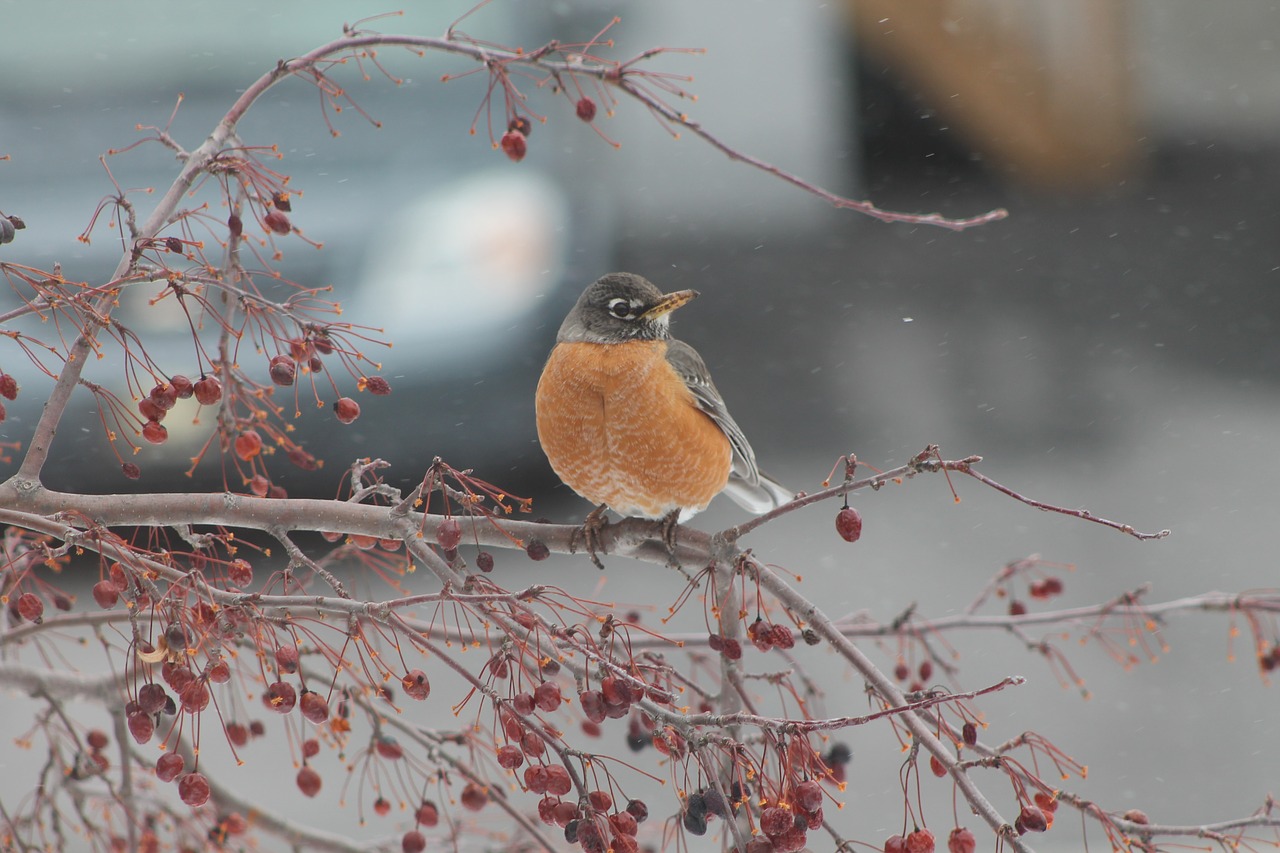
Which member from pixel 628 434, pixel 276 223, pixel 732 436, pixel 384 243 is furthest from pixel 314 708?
pixel 384 243

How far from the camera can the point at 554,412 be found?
7.38 feet

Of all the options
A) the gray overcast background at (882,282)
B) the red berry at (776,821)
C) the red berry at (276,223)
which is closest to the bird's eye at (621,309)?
the red berry at (276,223)

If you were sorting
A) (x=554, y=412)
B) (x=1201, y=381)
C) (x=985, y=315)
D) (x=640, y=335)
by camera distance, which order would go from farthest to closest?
(x=985, y=315) → (x=1201, y=381) → (x=640, y=335) → (x=554, y=412)

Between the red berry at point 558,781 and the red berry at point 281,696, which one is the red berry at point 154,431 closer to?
the red berry at point 281,696

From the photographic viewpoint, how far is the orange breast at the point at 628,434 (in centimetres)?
217

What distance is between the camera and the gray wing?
2.33m

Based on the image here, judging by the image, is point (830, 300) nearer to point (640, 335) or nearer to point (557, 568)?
point (557, 568)

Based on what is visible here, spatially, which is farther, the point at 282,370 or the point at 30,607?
the point at 282,370

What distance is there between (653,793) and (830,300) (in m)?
4.16

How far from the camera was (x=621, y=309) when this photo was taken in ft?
7.86

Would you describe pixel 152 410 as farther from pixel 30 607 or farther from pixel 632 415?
pixel 632 415

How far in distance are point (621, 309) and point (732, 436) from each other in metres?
0.34

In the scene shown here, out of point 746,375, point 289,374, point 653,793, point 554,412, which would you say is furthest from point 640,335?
point 746,375

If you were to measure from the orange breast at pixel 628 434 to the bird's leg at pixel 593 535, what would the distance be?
6 cm
